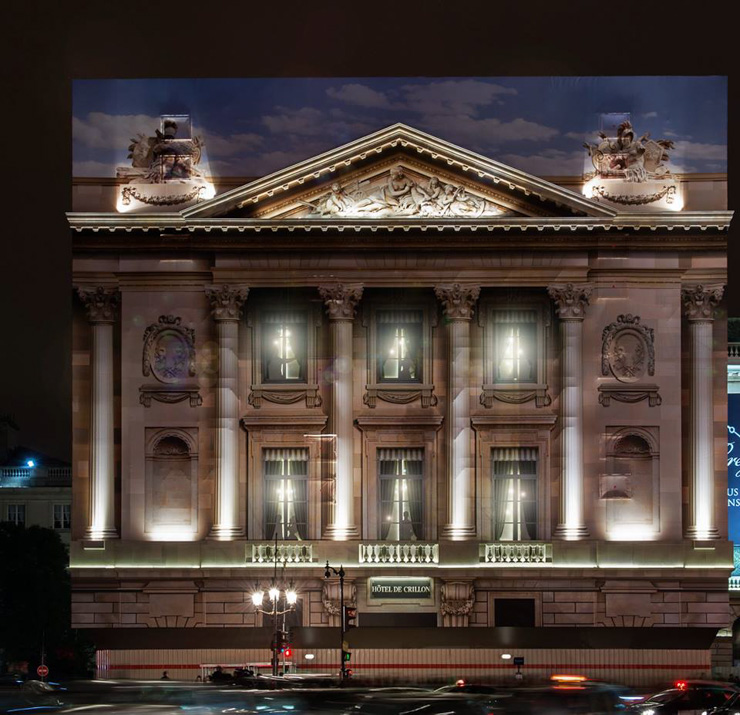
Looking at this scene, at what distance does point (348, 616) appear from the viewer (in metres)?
43.3

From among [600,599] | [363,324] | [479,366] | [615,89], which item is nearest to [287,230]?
[363,324]

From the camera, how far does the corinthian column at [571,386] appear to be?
154 ft

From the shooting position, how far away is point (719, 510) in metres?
45.8

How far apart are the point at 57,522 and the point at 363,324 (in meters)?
26.4

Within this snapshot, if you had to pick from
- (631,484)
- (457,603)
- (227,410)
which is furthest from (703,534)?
(227,410)

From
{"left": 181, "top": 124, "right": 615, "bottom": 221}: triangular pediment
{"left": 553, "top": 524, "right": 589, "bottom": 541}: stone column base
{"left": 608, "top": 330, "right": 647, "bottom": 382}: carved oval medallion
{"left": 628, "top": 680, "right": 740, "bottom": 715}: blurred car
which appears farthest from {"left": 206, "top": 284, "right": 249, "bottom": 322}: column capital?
{"left": 628, "top": 680, "right": 740, "bottom": 715}: blurred car

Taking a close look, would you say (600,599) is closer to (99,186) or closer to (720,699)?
(720,699)

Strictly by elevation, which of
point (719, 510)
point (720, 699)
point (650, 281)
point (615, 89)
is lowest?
point (720, 699)

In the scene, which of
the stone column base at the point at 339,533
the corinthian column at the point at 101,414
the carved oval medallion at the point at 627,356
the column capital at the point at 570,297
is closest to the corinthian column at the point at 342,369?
the stone column base at the point at 339,533

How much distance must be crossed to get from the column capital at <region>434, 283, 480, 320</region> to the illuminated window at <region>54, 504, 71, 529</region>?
92.1 ft

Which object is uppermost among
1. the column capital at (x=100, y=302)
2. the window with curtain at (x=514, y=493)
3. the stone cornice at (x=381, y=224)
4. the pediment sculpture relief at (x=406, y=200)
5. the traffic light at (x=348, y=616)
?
the pediment sculpture relief at (x=406, y=200)

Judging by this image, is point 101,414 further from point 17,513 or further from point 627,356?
point 17,513

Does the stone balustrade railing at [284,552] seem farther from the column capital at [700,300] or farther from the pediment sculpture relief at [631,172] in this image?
the pediment sculpture relief at [631,172]

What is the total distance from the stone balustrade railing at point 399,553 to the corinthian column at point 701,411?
6950 mm
